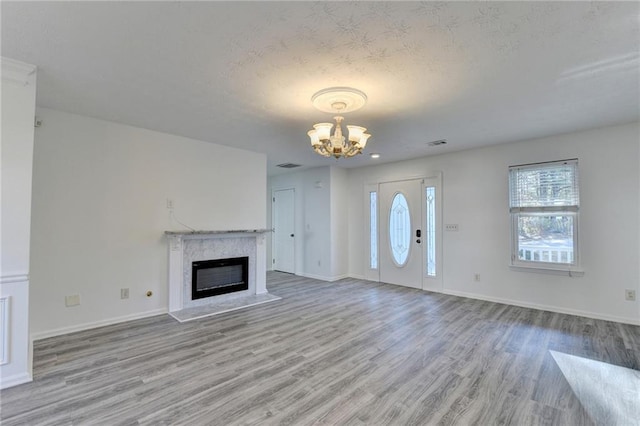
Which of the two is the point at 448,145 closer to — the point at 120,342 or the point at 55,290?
the point at 120,342

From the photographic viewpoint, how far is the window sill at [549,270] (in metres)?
3.97

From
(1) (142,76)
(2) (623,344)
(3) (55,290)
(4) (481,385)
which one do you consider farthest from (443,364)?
(3) (55,290)

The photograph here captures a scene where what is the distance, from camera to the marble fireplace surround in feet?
13.4

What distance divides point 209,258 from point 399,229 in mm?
3527

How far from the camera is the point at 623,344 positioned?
121 inches

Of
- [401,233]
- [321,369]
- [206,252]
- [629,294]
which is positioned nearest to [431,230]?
[401,233]

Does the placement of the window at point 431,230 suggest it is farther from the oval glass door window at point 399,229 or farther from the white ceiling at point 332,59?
the white ceiling at point 332,59

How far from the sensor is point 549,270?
4180 mm

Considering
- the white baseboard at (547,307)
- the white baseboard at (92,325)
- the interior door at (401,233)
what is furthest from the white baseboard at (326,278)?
the white baseboard at (92,325)

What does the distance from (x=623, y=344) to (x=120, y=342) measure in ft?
17.2

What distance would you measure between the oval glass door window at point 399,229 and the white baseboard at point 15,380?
519 cm

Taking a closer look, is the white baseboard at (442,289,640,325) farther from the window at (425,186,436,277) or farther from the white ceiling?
the white ceiling

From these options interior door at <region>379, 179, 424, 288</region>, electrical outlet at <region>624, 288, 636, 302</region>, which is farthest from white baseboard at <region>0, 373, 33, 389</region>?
electrical outlet at <region>624, 288, 636, 302</region>

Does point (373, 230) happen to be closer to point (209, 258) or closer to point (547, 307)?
point (547, 307)
